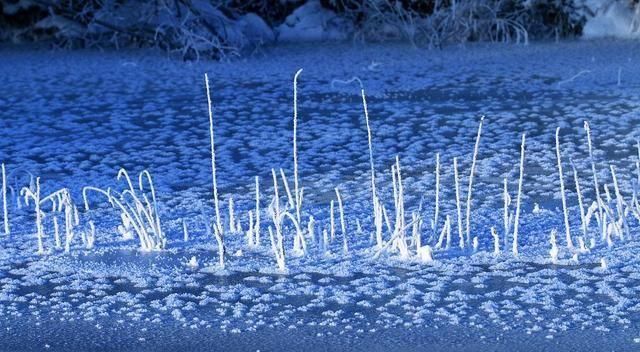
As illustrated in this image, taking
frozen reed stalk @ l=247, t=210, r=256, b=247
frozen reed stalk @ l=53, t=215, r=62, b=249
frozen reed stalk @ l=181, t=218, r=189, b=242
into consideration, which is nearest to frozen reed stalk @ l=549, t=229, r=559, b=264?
frozen reed stalk @ l=247, t=210, r=256, b=247

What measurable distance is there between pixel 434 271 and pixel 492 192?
1.23 meters

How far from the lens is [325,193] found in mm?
5441

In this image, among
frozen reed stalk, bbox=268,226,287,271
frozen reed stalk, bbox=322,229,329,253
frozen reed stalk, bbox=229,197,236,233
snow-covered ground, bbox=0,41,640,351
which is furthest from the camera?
frozen reed stalk, bbox=229,197,236,233

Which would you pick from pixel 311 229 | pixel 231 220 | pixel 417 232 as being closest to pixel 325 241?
pixel 311 229

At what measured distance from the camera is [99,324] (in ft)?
12.4

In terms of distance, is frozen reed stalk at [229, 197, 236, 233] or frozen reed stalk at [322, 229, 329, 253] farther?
frozen reed stalk at [229, 197, 236, 233]

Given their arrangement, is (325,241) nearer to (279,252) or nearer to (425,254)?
(279,252)

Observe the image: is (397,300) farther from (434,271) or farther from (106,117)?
(106,117)

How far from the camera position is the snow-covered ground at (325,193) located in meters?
3.71

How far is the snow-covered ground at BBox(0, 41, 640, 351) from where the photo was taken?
3705mm

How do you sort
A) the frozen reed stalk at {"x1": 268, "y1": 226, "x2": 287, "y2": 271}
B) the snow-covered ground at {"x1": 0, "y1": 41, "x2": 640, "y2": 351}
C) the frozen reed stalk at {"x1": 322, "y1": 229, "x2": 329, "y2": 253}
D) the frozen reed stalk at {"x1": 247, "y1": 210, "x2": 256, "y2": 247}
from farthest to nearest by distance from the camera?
1. the frozen reed stalk at {"x1": 247, "y1": 210, "x2": 256, "y2": 247}
2. the frozen reed stalk at {"x1": 322, "y1": 229, "x2": 329, "y2": 253}
3. the frozen reed stalk at {"x1": 268, "y1": 226, "x2": 287, "y2": 271}
4. the snow-covered ground at {"x1": 0, "y1": 41, "x2": 640, "y2": 351}

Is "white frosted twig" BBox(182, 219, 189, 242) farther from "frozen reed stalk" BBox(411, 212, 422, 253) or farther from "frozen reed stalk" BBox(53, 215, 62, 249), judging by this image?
"frozen reed stalk" BBox(411, 212, 422, 253)

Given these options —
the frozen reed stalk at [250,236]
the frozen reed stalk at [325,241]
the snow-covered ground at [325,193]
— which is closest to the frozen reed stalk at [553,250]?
the snow-covered ground at [325,193]

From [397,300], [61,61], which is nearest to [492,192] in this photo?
[397,300]
